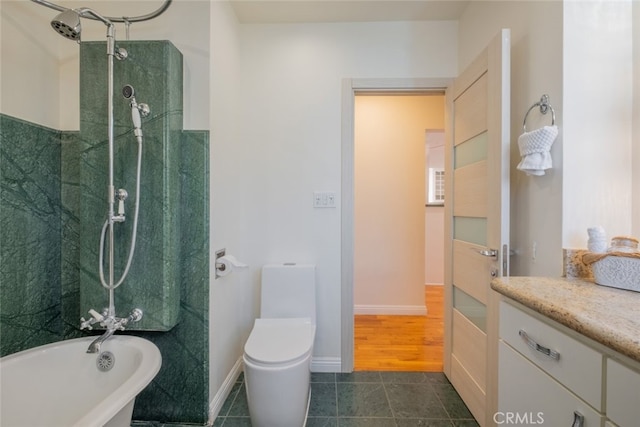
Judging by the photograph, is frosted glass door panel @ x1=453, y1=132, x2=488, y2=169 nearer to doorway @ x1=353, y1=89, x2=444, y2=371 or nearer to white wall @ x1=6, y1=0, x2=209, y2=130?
doorway @ x1=353, y1=89, x2=444, y2=371

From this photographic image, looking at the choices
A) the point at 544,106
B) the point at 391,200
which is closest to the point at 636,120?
the point at 544,106

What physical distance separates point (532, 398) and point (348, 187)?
142cm

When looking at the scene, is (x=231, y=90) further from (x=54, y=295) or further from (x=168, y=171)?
(x=54, y=295)

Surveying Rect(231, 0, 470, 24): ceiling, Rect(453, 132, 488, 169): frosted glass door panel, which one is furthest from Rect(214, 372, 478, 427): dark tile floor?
Rect(231, 0, 470, 24): ceiling

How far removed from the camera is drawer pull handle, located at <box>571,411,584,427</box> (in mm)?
664

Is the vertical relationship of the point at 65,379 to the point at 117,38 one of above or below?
below

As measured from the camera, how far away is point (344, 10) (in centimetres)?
184

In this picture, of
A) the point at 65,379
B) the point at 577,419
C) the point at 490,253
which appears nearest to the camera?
the point at 577,419

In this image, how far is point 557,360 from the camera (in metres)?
0.74

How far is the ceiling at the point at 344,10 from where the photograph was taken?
1.77 m

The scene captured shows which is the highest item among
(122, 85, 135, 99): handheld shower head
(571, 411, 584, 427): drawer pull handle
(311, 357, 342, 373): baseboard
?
(122, 85, 135, 99): handheld shower head

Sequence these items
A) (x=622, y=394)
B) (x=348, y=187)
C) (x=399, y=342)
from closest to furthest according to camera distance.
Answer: (x=622, y=394), (x=348, y=187), (x=399, y=342)

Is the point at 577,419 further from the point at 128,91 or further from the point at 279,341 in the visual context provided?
the point at 128,91

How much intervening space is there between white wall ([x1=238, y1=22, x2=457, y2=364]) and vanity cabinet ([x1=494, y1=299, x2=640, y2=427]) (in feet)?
3.81
